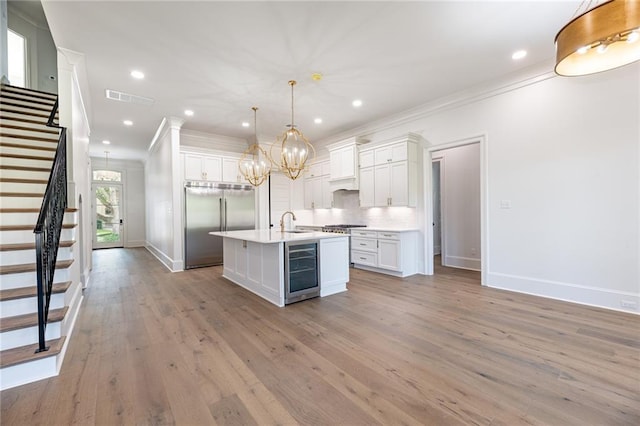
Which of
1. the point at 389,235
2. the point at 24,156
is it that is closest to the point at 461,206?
the point at 389,235

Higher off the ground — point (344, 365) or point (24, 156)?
point (24, 156)

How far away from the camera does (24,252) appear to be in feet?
9.23

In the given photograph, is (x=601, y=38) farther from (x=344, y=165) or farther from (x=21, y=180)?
(x=21, y=180)

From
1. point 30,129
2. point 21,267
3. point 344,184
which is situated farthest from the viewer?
Answer: point 344,184

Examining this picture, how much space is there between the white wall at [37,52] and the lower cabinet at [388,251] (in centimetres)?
820

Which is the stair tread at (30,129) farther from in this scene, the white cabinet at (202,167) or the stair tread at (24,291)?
the stair tread at (24,291)

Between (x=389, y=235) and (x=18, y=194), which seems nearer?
(x=18, y=194)

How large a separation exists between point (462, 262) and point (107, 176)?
11.8m

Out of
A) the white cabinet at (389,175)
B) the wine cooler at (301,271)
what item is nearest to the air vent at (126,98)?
the wine cooler at (301,271)

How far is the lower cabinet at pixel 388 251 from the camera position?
500 centimetres

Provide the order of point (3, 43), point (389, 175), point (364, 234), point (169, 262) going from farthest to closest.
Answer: point (169, 262), point (364, 234), point (389, 175), point (3, 43)

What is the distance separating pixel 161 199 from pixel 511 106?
7.88 metres

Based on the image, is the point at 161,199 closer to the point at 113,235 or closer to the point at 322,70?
the point at 113,235

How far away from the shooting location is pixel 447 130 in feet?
16.0
